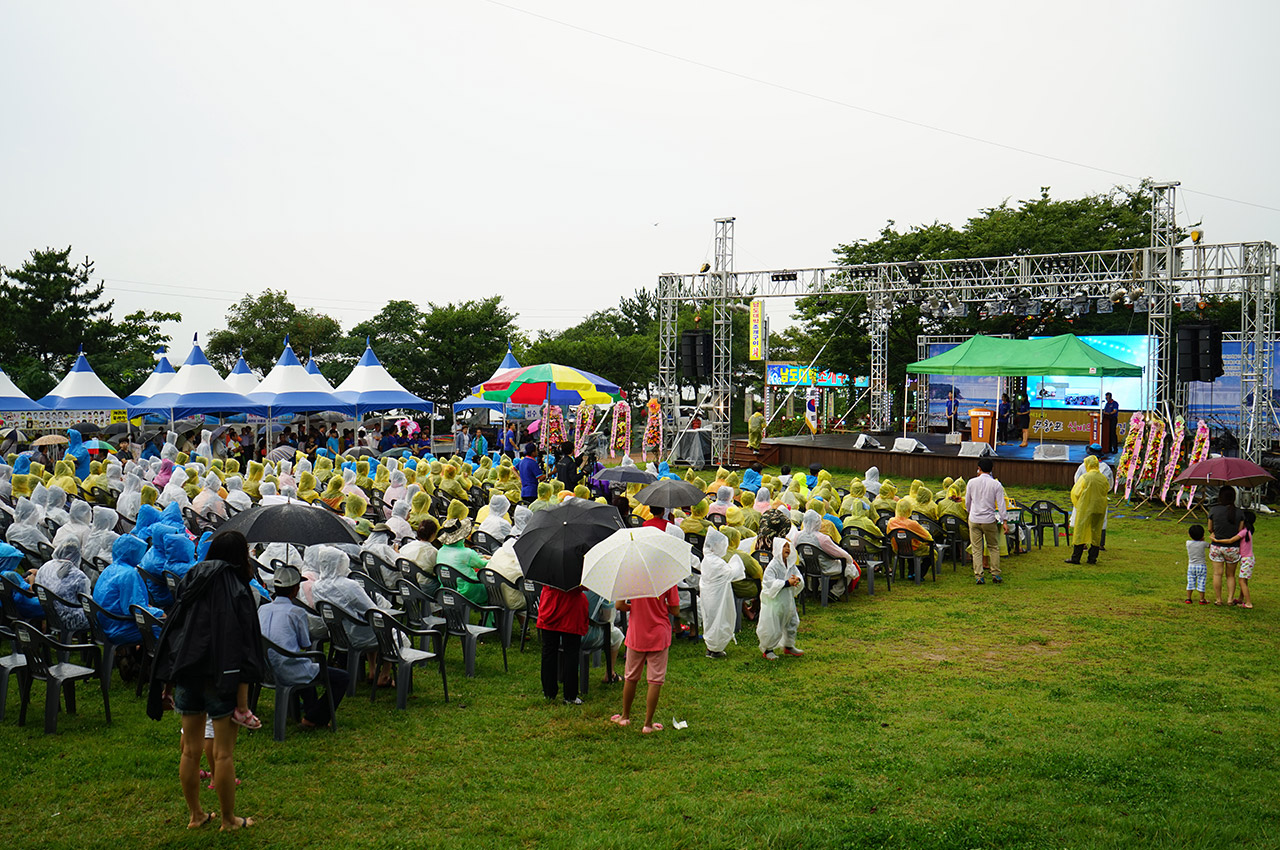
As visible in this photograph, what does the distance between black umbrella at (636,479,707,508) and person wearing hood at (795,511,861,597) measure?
Result: 1.16 meters

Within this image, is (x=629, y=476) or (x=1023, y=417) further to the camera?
(x=1023, y=417)

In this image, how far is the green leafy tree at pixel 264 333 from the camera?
138 ft

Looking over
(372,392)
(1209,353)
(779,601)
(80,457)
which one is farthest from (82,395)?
(1209,353)

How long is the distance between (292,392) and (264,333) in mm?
22435

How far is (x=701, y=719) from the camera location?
642cm

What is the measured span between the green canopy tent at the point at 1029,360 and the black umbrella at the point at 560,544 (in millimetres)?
16097

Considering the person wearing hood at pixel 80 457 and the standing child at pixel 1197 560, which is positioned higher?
the person wearing hood at pixel 80 457

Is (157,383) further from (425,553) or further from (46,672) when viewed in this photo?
(46,672)

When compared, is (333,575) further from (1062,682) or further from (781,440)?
(781,440)

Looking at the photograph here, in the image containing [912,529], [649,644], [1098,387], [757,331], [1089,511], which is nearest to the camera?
[649,644]

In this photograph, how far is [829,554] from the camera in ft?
32.4

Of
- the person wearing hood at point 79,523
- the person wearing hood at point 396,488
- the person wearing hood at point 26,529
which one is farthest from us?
the person wearing hood at point 396,488

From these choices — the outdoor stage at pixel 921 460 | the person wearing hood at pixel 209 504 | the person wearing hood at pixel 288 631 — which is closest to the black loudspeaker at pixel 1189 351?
the outdoor stage at pixel 921 460

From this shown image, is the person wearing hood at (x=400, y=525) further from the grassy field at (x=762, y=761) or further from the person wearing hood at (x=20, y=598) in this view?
the person wearing hood at (x=20, y=598)
